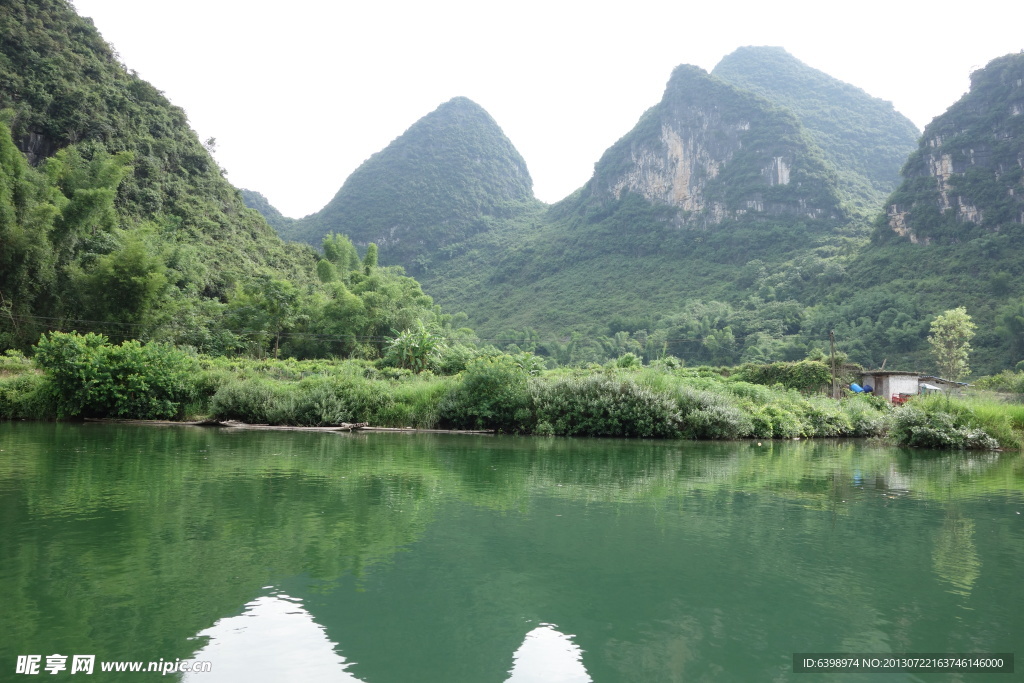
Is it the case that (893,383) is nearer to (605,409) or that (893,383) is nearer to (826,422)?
(826,422)

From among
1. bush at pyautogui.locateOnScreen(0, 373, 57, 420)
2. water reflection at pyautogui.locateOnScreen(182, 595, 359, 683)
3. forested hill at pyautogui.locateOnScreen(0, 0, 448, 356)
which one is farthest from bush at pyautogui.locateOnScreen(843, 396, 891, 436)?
forested hill at pyautogui.locateOnScreen(0, 0, 448, 356)

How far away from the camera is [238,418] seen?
21266mm

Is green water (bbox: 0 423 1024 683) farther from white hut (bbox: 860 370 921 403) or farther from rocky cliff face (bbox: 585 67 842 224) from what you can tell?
rocky cliff face (bbox: 585 67 842 224)

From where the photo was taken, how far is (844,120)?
15362 cm

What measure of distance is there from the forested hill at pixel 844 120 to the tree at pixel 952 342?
59339 millimetres

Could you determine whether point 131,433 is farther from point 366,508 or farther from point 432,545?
point 432,545

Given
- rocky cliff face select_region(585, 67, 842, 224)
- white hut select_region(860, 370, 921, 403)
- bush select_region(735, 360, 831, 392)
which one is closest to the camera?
bush select_region(735, 360, 831, 392)

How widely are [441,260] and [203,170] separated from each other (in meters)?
77.3

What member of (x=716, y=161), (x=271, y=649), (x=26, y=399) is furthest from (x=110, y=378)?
(x=716, y=161)

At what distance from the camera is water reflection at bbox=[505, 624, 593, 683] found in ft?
9.82

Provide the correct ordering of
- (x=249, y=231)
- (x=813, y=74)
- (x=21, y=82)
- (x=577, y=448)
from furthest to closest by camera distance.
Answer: (x=813, y=74), (x=249, y=231), (x=21, y=82), (x=577, y=448)

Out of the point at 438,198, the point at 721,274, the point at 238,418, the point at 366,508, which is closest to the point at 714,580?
the point at 366,508

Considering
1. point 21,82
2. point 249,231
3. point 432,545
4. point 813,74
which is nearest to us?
point 432,545

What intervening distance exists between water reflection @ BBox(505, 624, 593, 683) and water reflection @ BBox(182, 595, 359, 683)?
2.64 feet
